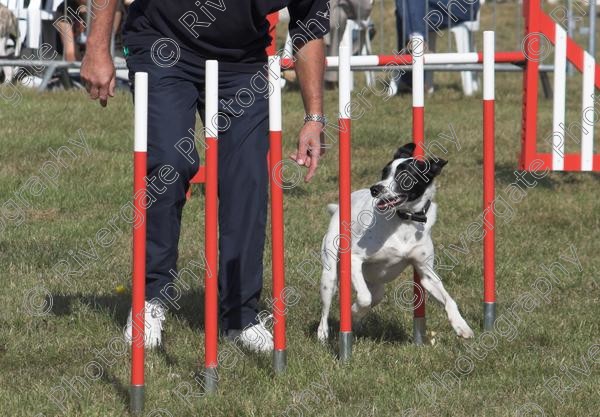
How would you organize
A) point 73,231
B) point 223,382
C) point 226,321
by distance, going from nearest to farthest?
point 223,382
point 226,321
point 73,231

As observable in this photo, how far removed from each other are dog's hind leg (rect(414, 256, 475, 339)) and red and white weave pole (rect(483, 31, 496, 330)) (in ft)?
0.97

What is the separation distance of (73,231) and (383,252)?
10.5 feet

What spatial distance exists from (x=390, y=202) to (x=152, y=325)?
4.04 ft

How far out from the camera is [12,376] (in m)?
5.08

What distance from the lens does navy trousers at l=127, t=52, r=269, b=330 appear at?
17.0 feet

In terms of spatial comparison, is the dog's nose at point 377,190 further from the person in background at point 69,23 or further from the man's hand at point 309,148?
the person in background at point 69,23

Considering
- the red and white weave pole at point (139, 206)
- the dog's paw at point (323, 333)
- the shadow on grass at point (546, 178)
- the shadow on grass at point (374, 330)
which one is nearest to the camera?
the red and white weave pole at point (139, 206)

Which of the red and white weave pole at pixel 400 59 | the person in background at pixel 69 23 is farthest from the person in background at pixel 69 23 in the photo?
the red and white weave pole at pixel 400 59

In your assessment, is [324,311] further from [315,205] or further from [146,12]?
[315,205]

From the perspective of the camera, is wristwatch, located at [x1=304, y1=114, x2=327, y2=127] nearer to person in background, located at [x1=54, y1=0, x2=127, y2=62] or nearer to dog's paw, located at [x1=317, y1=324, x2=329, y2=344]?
dog's paw, located at [x1=317, y1=324, x2=329, y2=344]

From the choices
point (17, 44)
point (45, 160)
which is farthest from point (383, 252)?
point (17, 44)

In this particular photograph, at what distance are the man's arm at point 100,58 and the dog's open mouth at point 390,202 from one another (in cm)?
143

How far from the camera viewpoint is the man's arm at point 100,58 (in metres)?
4.72

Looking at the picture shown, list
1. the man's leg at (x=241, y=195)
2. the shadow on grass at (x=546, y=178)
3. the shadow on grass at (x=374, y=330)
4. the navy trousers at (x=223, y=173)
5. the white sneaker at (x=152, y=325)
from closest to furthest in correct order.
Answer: the navy trousers at (x=223, y=173) < the man's leg at (x=241, y=195) < the white sneaker at (x=152, y=325) < the shadow on grass at (x=374, y=330) < the shadow on grass at (x=546, y=178)
